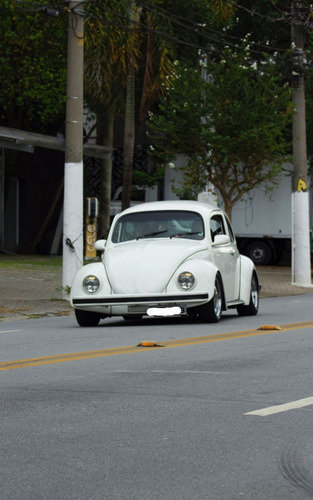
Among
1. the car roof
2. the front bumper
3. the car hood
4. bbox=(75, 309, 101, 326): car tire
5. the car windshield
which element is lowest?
bbox=(75, 309, 101, 326): car tire

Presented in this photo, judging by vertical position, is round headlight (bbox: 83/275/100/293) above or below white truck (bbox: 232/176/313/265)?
below

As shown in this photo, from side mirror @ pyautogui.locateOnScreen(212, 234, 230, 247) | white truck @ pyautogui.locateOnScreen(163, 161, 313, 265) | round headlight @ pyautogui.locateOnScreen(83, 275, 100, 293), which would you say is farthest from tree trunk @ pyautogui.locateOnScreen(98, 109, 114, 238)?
round headlight @ pyautogui.locateOnScreen(83, 275, 100, 293)

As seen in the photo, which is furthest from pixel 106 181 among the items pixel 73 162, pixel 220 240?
pixel 220 240

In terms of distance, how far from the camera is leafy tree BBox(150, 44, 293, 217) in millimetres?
28469

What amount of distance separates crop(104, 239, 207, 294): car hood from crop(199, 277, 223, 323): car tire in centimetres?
58

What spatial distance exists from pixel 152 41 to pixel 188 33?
881 cm

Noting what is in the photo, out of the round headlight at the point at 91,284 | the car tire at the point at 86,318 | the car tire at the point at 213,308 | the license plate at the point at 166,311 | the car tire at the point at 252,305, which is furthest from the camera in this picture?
the car tire at the point at 252,305

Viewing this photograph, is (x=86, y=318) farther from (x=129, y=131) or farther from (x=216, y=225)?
(x=129, y=131)

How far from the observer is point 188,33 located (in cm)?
3931

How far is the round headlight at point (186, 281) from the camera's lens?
1565 cm

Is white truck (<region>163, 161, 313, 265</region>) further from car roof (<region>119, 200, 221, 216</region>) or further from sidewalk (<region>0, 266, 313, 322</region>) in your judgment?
car roof (<region>119, 200, 221, 216</region>)

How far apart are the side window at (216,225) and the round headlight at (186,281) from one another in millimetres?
1580

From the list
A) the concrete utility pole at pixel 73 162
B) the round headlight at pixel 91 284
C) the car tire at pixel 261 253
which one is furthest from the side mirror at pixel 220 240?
the car tire at pixel 261 253

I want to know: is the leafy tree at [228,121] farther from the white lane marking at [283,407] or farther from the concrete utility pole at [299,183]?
the white lane marking at [283,407]
